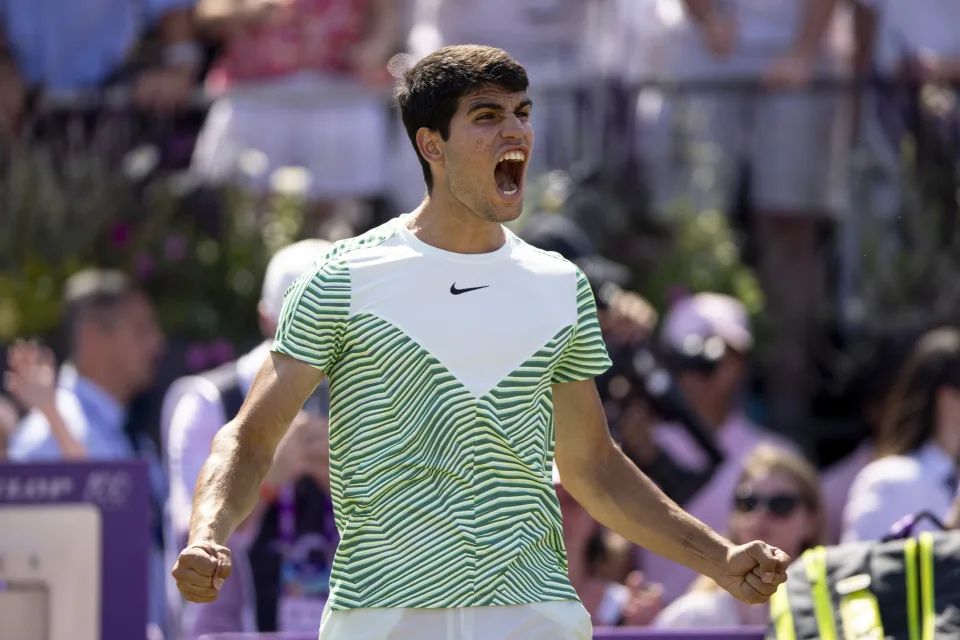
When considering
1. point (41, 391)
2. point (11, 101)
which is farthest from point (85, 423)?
point (11, 101)

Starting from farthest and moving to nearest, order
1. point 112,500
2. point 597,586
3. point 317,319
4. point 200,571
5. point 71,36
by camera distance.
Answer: point 71,36 < point 597,586 < point 112,500 < point 317,319 < point 200,571

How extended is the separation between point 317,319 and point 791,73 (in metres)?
4.84

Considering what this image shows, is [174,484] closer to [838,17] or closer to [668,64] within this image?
[668,64]

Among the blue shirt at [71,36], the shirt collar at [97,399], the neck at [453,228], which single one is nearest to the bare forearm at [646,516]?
the neck at [453,228]

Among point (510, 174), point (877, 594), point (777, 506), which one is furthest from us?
point (777, 506)

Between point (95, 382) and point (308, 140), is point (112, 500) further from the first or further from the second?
point (308, 140)

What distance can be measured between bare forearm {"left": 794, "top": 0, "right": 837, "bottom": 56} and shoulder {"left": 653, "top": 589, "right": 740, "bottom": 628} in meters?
3.11

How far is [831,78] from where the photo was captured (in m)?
7.72

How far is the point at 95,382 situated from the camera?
22.0ft

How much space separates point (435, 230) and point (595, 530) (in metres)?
2.56

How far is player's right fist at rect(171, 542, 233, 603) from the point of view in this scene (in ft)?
9.64

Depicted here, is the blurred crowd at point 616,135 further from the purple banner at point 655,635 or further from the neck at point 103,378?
the purple banner at point 655,635

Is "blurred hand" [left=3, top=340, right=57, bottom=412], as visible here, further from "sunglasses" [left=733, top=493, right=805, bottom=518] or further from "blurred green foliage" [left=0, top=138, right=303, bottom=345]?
"sunglasses" [left=733, top=493, right=805, bottom=518]

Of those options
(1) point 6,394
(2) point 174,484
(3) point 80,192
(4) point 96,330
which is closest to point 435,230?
(2) point 174,484
